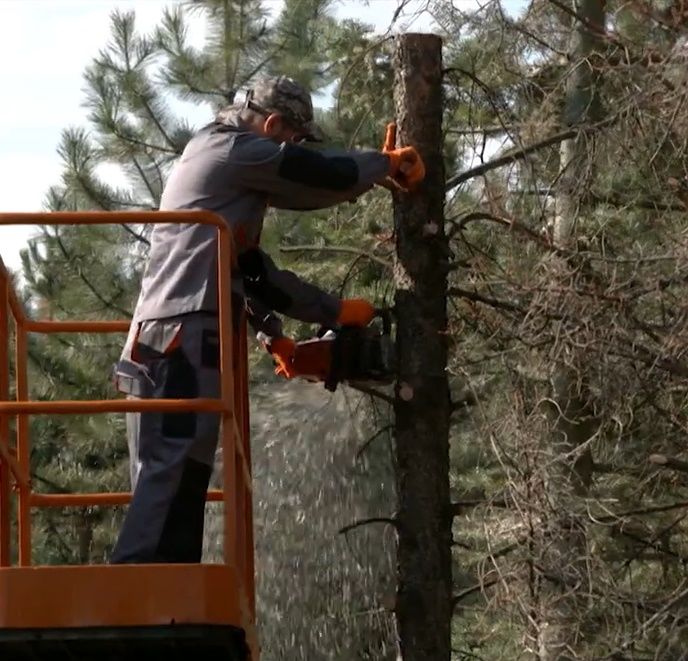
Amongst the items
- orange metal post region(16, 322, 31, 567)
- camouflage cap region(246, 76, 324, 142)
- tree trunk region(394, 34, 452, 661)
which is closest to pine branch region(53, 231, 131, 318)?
tree trunk region(394, 34, 452, 661)

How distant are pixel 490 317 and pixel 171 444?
2739 mm

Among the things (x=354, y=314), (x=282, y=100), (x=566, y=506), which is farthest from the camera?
(x=566, y=506)

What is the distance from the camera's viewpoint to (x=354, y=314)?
741 cm

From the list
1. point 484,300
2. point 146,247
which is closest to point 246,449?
point 484,300

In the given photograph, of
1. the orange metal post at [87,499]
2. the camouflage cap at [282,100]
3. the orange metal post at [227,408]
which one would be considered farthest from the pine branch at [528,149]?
the orange metal post at [227,408]

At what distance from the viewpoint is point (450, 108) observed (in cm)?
880

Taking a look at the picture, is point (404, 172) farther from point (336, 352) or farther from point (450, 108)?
point (450, 108)

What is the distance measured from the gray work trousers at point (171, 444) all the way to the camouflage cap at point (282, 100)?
96cm

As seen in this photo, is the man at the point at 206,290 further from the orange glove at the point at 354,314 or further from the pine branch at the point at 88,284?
the pine branch at the point at 88,284

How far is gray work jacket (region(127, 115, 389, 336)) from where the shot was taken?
21.5ft

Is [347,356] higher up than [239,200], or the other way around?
[239,200]

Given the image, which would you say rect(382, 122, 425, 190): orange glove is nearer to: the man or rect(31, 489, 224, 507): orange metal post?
the man

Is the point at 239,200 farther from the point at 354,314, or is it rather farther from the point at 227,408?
the point at 227,408

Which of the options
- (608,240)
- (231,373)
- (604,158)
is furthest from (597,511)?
(231,373)
